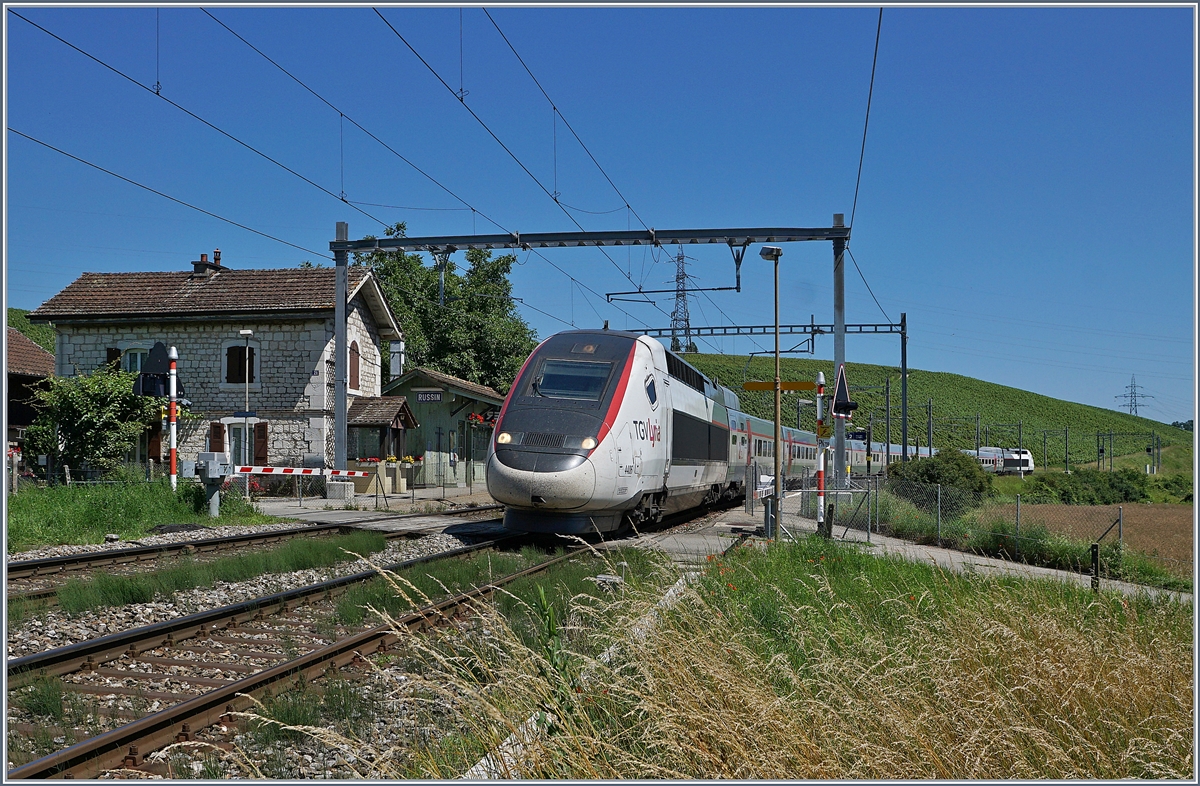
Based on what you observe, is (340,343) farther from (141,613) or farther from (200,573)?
(141,613)

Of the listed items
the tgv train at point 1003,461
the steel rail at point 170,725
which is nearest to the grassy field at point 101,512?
the steel rail at point 170,725

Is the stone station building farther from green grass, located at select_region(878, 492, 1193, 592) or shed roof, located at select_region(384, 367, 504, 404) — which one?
green grass, located at select_region(878, 492, 1193, 592)

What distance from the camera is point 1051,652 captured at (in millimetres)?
4984

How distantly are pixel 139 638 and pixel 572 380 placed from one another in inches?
354

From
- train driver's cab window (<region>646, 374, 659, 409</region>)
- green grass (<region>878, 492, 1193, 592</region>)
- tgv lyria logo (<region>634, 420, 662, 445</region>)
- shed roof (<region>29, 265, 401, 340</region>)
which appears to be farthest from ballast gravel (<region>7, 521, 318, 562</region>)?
shed roof (<region>29, 265, 401, 340</region>)

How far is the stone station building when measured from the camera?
32.7 m

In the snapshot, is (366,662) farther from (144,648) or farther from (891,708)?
(891,708)

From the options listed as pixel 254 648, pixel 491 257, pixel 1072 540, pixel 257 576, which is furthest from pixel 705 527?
pixel 491 257

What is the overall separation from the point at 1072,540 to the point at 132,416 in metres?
27.2

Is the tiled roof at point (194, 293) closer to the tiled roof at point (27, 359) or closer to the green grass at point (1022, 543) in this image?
the tiled roof at point (27, 359)

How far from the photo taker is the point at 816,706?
442 centimetres

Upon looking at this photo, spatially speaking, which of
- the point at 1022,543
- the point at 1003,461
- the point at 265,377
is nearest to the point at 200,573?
the point at 1022,543

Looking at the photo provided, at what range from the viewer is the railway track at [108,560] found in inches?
400

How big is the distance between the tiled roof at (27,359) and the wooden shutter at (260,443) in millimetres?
9439
